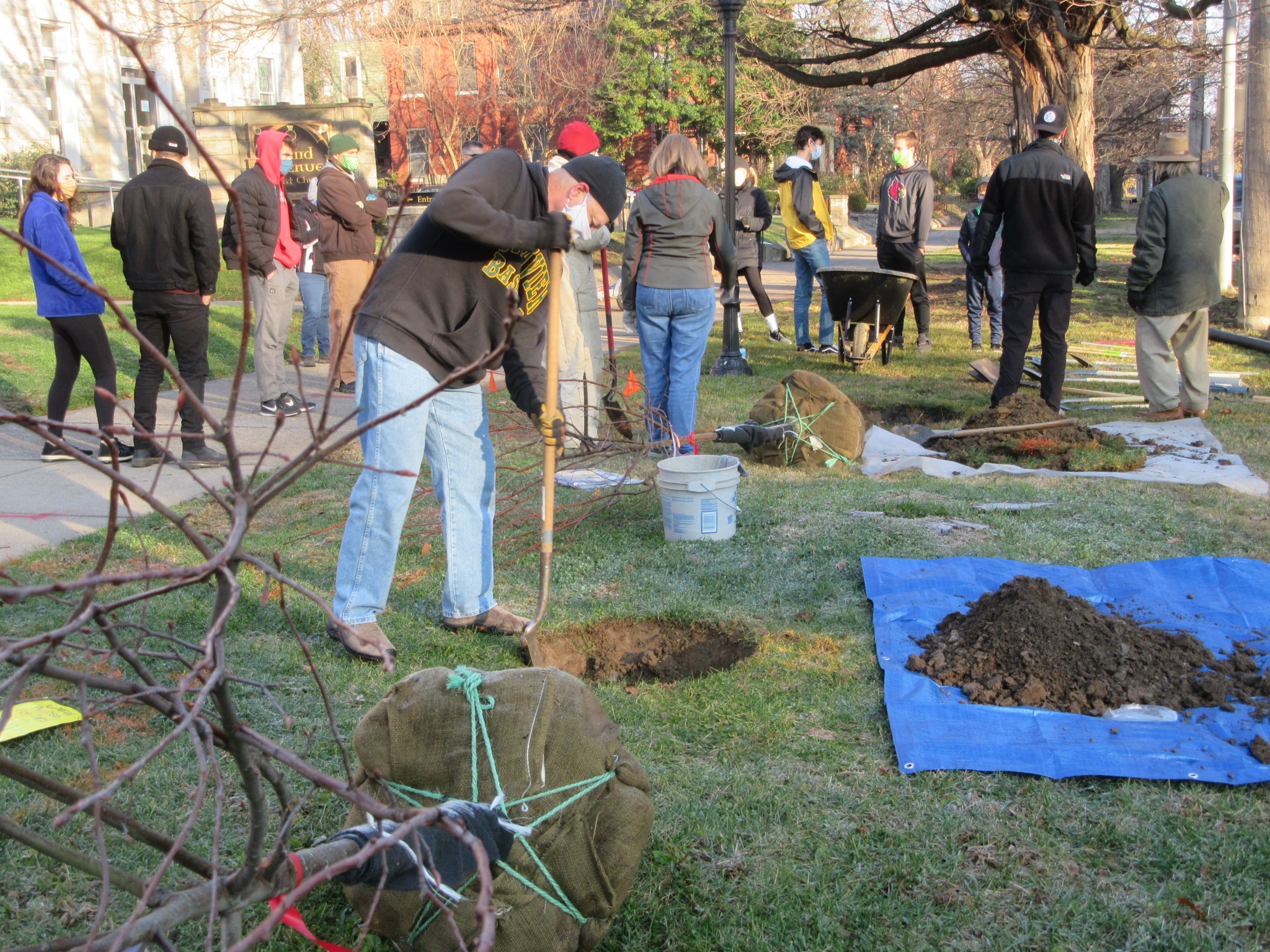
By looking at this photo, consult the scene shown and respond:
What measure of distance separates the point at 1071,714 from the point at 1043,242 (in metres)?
5.18

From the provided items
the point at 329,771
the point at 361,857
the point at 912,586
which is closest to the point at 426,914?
the point at 329,771

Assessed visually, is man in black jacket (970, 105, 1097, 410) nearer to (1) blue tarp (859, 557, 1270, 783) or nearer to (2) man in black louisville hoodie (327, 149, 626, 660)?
(1) blue tarp (859, 557, 1270, 783)

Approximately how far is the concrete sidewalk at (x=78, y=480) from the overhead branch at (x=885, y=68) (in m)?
7.88

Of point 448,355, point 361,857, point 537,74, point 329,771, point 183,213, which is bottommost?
point 329,771

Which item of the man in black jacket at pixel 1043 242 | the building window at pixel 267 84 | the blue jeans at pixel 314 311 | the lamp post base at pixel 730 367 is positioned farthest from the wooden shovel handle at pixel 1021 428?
the building window at pixel 267 84

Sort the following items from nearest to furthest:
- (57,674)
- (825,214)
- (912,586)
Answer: (57,674) → (912,586) → (825,214)

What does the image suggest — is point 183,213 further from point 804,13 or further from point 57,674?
point 804,13

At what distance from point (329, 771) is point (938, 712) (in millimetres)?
1945

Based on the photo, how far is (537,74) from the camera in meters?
30.0

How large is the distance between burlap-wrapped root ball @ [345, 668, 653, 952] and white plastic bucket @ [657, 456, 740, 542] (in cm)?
282

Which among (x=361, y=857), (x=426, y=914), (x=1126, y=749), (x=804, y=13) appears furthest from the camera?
(x=804, y=13)

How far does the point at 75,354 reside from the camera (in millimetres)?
6551

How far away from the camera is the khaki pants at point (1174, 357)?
25.7 ft

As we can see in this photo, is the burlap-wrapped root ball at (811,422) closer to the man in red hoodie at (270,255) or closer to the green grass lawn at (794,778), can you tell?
the green grass lawn at (794,778)
